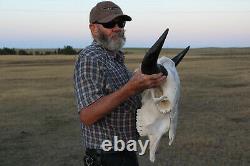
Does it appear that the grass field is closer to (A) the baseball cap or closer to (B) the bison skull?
(B) the bison skull

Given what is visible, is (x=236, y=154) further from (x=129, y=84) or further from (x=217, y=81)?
(x=217, y=81)

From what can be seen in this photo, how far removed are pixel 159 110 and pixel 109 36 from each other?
62 cm

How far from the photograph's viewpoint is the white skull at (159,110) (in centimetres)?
330

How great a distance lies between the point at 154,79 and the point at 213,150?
6.32m

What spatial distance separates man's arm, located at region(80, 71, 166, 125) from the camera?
305cm

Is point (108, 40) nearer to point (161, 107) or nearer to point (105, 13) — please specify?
point (105, 13)

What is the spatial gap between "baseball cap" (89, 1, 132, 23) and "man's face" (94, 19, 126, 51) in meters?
0.06

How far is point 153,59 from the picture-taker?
2.97m

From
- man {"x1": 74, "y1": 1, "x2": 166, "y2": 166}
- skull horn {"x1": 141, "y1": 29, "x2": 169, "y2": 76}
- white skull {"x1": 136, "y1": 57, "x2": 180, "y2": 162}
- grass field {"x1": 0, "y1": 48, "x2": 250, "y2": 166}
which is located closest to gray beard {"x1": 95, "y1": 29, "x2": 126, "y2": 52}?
man {"x1": 74, "y1": 1, "x2": 166, "y2": 166}

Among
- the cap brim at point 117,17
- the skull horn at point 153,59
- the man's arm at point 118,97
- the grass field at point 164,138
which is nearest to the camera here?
the skull horn at point 153,59

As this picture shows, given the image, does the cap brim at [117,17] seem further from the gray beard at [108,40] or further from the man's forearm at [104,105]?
the man's forearm at [104,105]

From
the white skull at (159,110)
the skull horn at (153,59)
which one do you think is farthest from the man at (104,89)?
the skull horn at (153,59)

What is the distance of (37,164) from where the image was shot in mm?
8406

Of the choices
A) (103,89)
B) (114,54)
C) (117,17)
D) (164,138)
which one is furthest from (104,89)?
(164,138)
